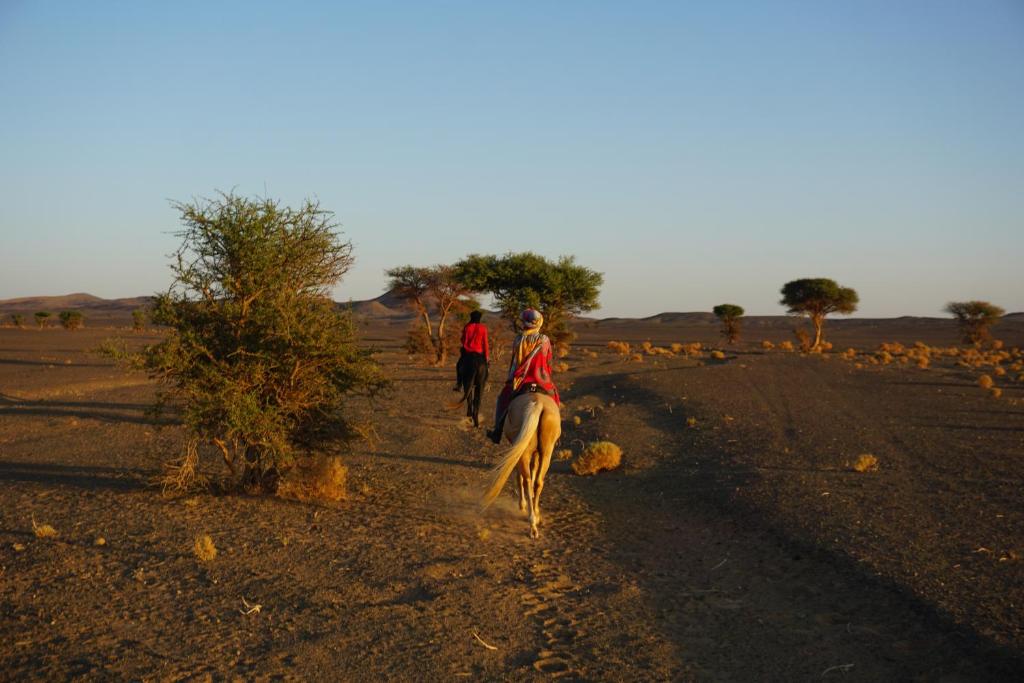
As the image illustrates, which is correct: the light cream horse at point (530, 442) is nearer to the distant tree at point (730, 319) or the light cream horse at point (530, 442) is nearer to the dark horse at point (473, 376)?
the dark horse at point (473, 376)

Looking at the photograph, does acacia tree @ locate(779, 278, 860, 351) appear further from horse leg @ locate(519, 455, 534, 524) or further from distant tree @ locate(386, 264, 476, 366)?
horse leg @ locate(519, 455, 534, 524)

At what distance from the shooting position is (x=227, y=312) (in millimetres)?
10781

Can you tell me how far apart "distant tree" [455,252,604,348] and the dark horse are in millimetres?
21401

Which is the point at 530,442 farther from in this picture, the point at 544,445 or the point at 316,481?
the point at 316,481

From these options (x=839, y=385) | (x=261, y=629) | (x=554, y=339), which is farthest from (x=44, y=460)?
(x=554, y=339)

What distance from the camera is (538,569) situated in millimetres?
8820

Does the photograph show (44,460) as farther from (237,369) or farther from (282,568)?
(282,568)

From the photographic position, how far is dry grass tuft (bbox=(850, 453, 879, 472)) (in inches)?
537

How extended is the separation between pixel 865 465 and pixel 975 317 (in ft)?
210

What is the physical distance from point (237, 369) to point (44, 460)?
6424 millimetres

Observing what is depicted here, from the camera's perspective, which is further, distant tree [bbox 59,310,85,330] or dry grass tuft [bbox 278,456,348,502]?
distant tree [bbox 59,310,85,330]

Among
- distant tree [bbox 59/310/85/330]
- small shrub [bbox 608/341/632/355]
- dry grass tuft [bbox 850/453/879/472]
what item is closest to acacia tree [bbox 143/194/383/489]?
dry grass tuft [bbox 850/453/879/472]

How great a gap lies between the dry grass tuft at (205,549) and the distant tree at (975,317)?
7178 centimetres

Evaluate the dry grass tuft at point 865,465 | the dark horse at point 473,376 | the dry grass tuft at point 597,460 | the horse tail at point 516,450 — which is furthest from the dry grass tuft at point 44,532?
the dry grass tuft at point 865,465
